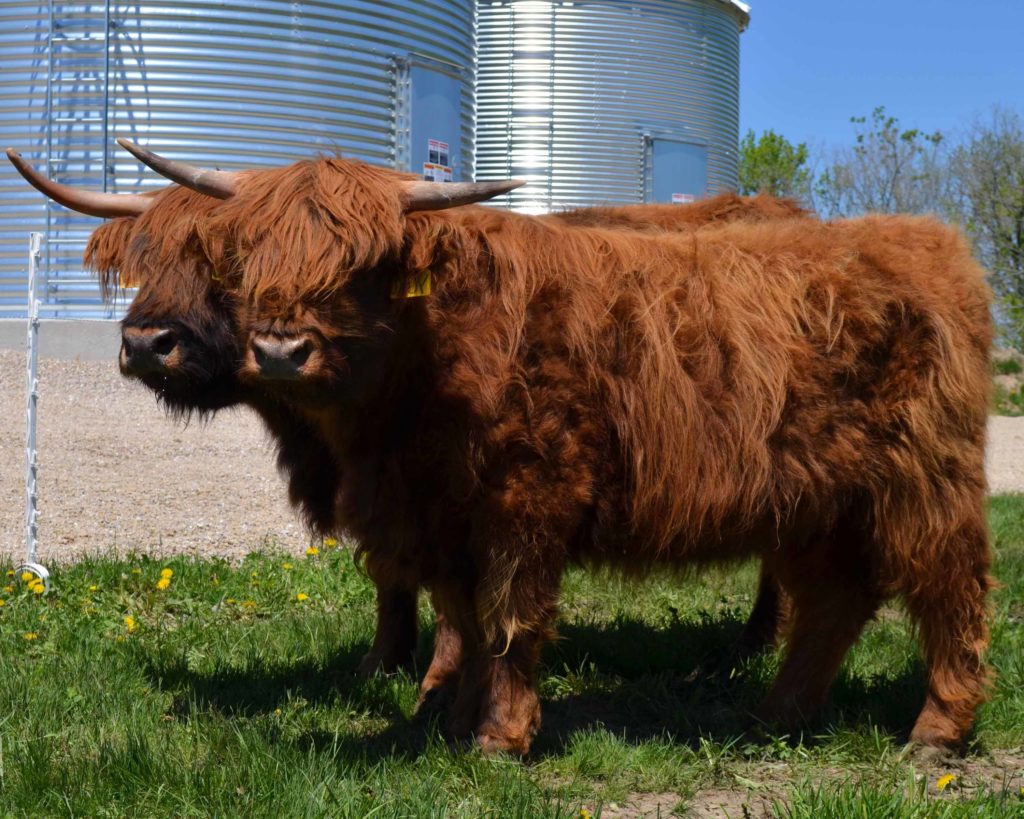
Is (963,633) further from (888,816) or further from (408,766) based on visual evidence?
(408,766)

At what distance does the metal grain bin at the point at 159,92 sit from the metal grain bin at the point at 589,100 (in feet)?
15.3

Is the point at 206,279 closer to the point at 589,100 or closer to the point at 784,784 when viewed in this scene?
the point at 784,784

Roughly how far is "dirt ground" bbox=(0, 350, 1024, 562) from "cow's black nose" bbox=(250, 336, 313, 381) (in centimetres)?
237

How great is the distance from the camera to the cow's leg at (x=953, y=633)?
13.8 ft

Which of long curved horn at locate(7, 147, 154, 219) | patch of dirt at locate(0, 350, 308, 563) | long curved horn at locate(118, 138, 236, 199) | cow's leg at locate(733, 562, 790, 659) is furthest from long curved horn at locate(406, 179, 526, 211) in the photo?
patch of dirt at locate(0, 350, 308, 563)

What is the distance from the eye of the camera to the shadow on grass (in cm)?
430

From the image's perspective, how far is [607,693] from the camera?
4.85m

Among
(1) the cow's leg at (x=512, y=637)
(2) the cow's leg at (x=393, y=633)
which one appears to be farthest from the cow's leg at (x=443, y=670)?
(1) the cow's leg at (x=512, y=637)

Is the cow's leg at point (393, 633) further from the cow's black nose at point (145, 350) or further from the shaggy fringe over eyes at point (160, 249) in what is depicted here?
the shaggy fringe over eyes at point (160, 249)

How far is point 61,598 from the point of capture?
5.58 m

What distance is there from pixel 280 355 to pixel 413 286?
0.51 m

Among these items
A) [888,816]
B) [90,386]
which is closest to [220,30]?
[90,386]

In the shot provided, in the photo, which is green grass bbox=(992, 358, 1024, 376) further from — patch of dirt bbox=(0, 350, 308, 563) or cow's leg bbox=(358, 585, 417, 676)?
cow's leg bbox=(358, 585, 417, 676)

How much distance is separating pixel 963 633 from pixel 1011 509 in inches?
219
